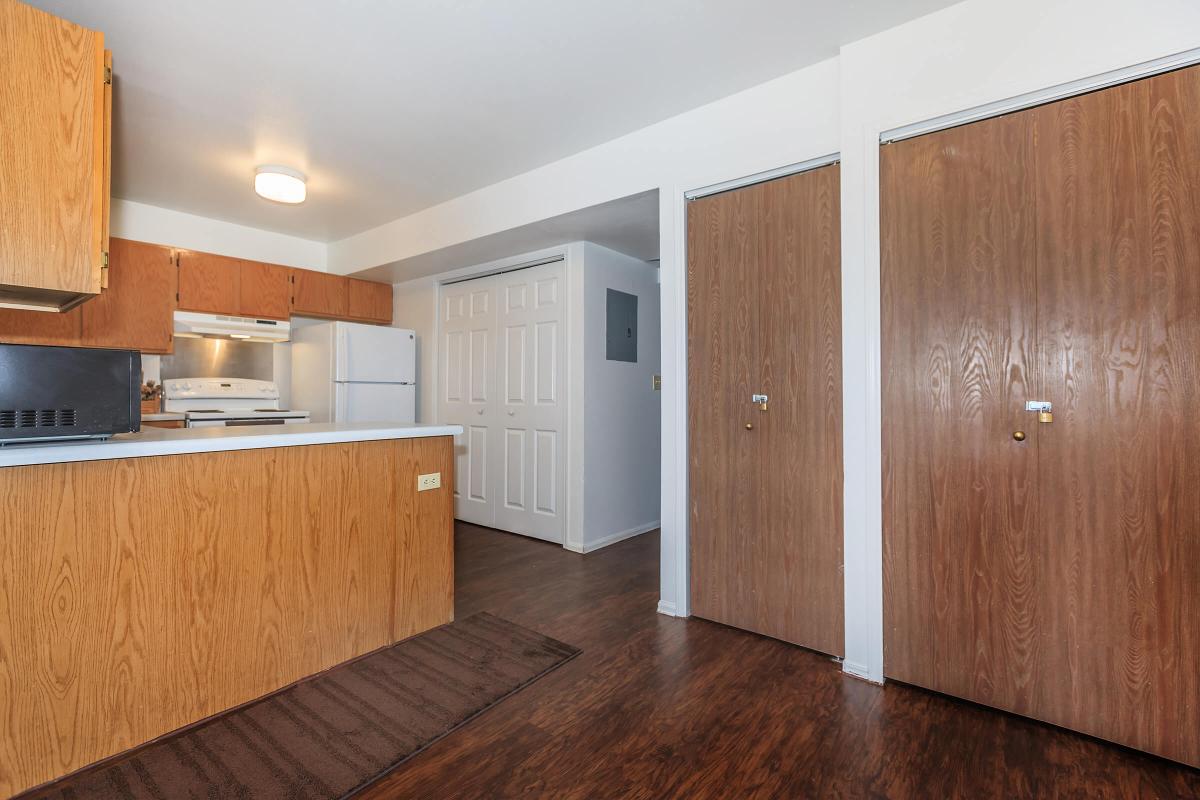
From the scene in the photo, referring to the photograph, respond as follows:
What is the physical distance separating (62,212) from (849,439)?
2.63 meters

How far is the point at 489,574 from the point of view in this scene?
3252mm

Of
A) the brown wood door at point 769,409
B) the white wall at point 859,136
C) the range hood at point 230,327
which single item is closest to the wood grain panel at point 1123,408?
the white wall at point 859,136

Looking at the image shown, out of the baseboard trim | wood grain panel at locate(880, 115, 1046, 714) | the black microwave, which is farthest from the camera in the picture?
the baseboard trim

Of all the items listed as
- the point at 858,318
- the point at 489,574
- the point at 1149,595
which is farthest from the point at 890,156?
the point at 489,574

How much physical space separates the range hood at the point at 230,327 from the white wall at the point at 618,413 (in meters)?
2.52

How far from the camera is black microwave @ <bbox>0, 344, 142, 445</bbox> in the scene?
4.54ft

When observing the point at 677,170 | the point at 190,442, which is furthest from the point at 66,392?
the point at 677,170

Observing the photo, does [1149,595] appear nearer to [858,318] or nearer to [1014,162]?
[858,318]

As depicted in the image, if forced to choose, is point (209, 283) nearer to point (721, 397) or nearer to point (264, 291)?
point (264, 291)

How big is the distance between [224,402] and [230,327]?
0.56 meters

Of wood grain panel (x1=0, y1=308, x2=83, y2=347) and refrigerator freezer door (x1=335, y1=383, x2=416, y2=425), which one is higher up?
wood grain panel (x1=0, y1=308, x2=83, y2=347)

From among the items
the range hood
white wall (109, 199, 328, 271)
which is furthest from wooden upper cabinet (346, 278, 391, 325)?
the range hood

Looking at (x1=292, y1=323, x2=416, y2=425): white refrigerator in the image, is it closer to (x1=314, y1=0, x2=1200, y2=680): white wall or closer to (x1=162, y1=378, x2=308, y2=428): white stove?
(x1=162, y1=378, x2=308, y2=428): white stove

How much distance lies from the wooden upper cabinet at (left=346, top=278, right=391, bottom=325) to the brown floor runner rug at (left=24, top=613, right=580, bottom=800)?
3286 millimetres
